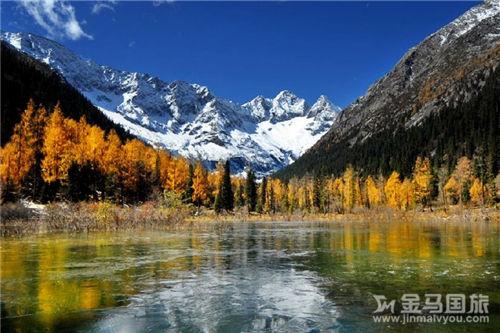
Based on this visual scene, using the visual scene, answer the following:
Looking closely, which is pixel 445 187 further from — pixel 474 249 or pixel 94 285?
pixel 94 285

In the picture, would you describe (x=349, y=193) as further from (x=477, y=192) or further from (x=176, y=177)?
(x=176, y=177)

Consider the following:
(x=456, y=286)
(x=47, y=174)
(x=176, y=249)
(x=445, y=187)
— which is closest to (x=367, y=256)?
(x=456, y=286)

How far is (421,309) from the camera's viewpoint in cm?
1578

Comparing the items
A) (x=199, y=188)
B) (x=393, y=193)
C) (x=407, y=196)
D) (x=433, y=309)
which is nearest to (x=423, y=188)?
(x=407, y=196)

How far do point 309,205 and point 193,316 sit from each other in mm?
134414

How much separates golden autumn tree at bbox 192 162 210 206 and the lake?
8918 cm

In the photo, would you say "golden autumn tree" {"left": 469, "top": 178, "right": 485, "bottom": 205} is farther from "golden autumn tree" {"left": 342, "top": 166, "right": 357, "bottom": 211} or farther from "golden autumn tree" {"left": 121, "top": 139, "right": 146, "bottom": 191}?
"golden autumn tree" {"left": 121, "top": 139, "right": 146, "bottom": 191}

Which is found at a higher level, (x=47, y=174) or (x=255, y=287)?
(x=47, y=174)

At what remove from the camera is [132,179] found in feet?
305

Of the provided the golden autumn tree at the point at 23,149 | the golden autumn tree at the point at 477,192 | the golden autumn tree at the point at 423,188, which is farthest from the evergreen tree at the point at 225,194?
the golden autumn tree at the point at 477,192

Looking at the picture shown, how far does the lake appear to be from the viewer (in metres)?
14.3

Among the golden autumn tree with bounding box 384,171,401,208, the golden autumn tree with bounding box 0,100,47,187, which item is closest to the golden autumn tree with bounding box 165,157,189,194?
A: the golden autumn tree with bounding box 0,100,47,187

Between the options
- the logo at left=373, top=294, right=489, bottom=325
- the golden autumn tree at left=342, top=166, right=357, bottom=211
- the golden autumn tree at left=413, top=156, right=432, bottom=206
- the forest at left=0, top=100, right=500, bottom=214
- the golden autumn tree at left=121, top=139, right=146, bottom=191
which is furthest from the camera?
the golden autumn tree at left=342, top=166, right=357, bottom=211

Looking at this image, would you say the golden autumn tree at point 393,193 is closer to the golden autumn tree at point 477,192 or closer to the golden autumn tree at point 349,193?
the golden autumn tree at point 349,193
